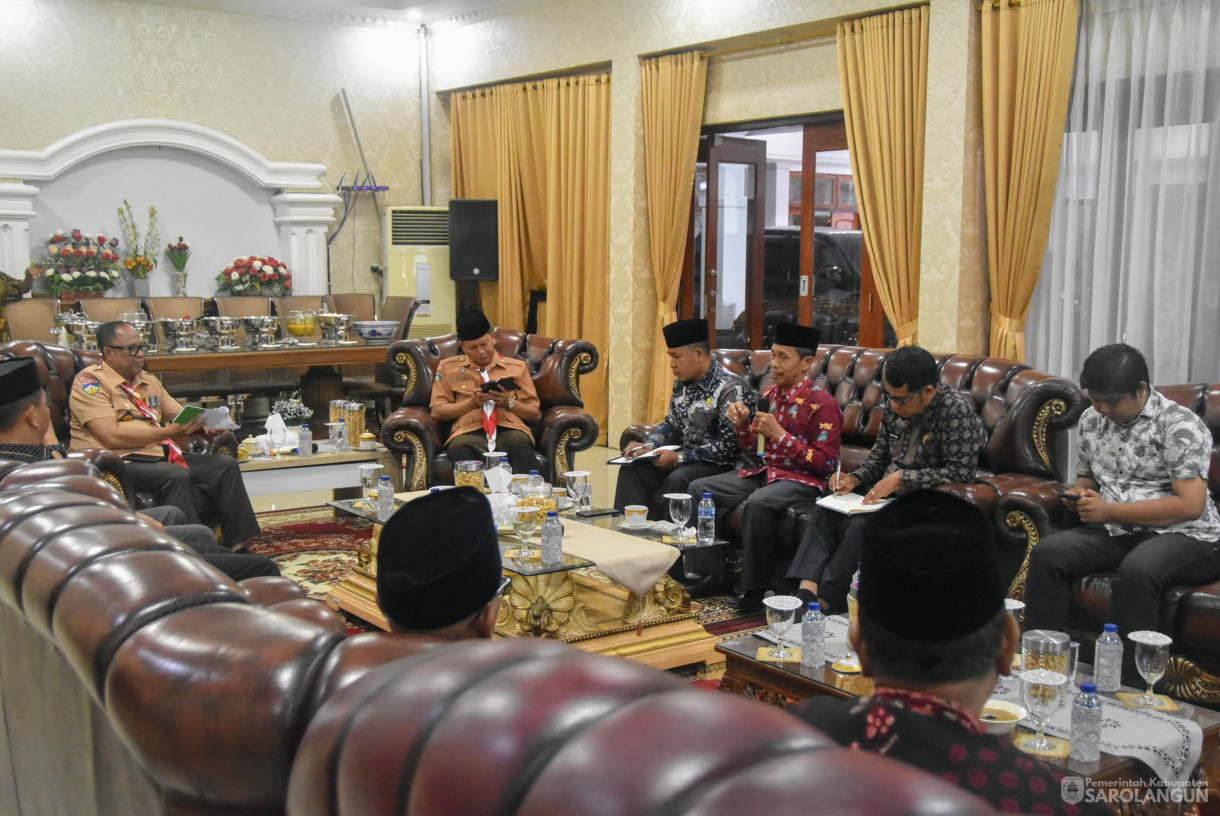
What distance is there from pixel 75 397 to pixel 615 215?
4.54 m

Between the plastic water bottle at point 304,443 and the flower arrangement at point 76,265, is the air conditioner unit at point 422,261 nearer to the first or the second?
the flower arrangement at point 76,265

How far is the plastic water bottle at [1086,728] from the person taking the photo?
7.62 feet

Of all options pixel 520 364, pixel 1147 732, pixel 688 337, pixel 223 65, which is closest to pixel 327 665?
pixel 1147 732

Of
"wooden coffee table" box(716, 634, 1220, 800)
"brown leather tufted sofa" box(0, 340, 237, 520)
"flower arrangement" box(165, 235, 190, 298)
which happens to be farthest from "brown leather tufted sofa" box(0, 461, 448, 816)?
"flower arrangement" box(165, 235, 190, 298)

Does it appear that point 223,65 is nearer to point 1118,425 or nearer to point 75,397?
point 75,397

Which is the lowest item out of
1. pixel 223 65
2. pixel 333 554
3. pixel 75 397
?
pixel 333 554

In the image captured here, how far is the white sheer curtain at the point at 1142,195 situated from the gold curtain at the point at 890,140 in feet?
2.68

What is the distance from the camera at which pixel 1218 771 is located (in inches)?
101

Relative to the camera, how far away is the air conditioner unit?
1014cm

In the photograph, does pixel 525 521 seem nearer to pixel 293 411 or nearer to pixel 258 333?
pixel 293 411

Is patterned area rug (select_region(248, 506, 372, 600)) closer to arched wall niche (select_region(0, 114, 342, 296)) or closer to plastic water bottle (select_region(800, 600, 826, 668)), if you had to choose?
plastic water bottle (select_region(800, 600, 826, 668))

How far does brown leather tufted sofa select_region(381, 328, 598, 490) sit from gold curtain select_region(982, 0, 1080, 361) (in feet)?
7.44

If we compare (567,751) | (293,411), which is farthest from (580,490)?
(567,751)

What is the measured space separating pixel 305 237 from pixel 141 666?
9277 millimetres
